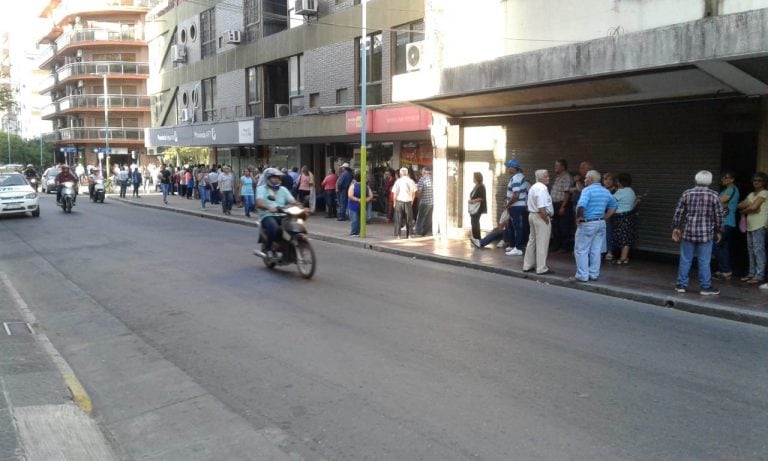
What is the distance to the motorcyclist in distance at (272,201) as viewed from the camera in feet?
36.4

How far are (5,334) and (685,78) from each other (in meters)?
10.3

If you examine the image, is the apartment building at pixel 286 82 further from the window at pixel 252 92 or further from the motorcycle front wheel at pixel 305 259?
the motorcycle front wheel at pixel 305 259

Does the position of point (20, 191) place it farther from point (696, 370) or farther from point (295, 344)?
point (696, 370)

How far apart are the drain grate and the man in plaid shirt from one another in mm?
8365

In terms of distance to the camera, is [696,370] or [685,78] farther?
[685,78]

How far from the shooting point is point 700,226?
9.23 meters

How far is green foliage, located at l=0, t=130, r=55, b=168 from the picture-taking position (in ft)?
243

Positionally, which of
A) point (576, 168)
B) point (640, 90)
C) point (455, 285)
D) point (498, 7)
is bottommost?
point (455, 285)

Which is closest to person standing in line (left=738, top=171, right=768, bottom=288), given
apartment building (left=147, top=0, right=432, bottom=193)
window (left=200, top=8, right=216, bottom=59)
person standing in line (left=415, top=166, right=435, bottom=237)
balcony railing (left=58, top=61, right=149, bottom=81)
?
person standing in line (left=415, top=166, right=435, bottom=237)

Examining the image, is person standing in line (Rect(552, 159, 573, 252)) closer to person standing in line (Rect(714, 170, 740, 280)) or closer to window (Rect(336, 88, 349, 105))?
person standing in line (Rect(714, 170, 740, 280))

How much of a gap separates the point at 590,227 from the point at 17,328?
7.95 metres

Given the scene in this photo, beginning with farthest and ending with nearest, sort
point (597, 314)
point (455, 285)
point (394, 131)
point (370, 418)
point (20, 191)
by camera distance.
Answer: point (20, 191) < point (394, 131) < point (455, 285) < point (597, 314) < point (370, 418)

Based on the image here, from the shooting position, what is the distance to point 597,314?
27.7 ft

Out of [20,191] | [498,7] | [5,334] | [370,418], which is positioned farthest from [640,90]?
[20,191]
